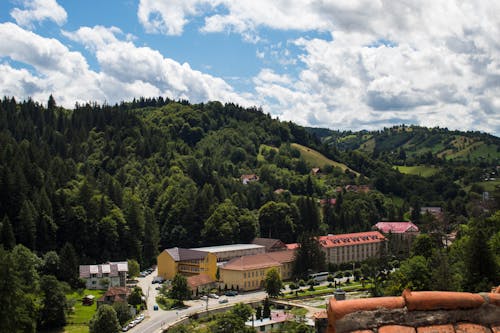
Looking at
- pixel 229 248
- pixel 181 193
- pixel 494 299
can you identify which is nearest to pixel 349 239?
pixel 229 248

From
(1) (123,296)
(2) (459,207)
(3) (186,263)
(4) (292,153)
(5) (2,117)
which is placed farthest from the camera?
(4) (292,153)

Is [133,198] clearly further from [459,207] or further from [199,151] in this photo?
[459,207]

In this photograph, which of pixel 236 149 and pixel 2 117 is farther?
pixel 236 149

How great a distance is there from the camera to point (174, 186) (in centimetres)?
11800

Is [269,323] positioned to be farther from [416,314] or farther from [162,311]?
[416,314]

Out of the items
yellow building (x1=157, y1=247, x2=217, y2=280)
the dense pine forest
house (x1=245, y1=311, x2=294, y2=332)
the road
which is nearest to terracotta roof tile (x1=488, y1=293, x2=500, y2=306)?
the dense pine forest

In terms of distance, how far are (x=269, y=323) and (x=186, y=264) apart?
3034cm

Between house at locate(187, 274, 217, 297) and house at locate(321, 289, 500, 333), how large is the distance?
70789mm

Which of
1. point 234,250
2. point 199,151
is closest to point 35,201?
point 234,250

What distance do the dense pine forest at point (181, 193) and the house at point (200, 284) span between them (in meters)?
15.2

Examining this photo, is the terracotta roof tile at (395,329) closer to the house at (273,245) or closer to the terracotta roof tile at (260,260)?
the terracotta roof tile at (260,260)

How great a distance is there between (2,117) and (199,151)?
5344 cm

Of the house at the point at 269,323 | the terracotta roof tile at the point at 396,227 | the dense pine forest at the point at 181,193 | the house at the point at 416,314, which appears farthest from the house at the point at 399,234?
the house at the point at 416,314

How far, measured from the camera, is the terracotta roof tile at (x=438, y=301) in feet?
21.1
